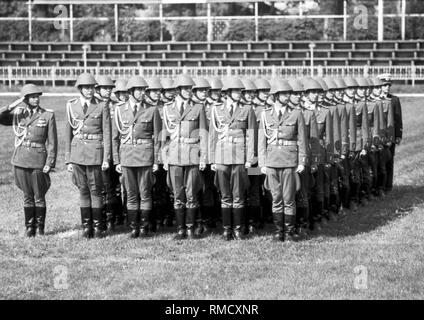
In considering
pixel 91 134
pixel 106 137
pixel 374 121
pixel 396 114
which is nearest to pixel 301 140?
pixel 106 137

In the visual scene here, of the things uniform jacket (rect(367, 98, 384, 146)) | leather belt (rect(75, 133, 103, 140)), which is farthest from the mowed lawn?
uniform jacket (rect(367, 98, 384, 146))

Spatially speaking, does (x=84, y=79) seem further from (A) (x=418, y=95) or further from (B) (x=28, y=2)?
(B) (x=28, y=2)

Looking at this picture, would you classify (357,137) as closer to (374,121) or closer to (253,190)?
(374,121)

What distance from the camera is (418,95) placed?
112 ft

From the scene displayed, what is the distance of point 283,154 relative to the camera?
1266cm

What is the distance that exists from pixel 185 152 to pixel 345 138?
3005 mm

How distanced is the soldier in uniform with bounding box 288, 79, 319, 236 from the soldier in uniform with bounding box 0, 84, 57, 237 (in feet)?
9.88

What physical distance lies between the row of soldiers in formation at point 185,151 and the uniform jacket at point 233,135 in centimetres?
1

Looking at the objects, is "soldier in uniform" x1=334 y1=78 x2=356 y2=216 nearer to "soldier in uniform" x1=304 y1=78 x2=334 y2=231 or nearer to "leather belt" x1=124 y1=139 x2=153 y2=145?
"soldier in uniform" x1=304 y1=78 x2=334 y2=231

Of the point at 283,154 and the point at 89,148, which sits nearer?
the point at 283,154

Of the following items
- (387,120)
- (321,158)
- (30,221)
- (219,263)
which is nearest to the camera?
(219,263)

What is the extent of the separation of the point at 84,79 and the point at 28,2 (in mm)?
30738
